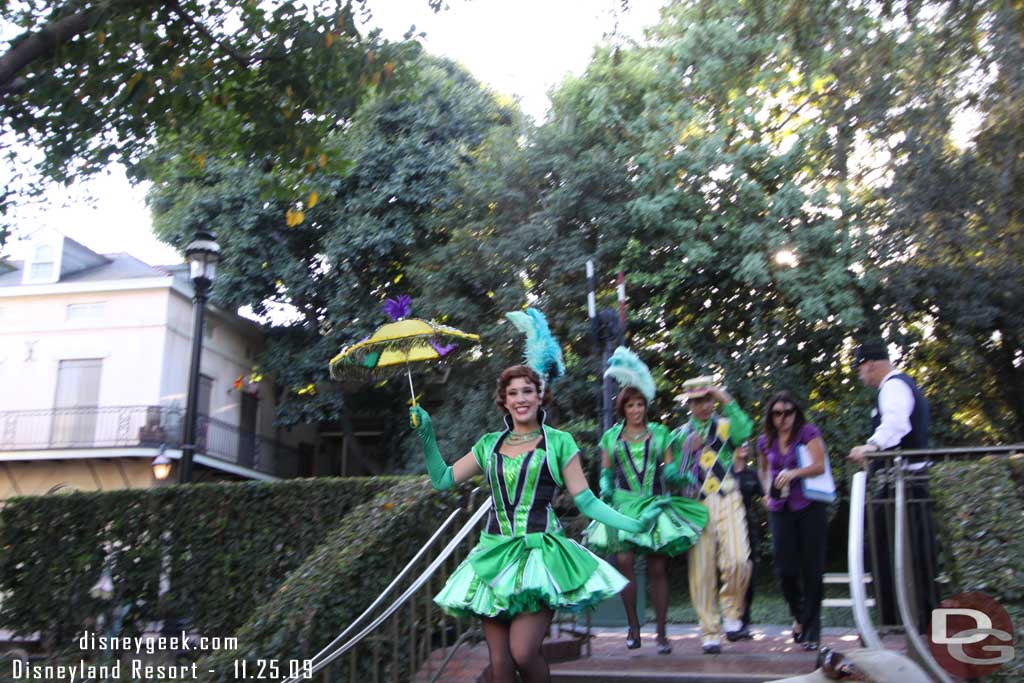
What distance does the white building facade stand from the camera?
79.4ft

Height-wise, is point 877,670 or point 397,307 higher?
point 397,307

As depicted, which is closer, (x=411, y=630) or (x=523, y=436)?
(x=523, y=436)

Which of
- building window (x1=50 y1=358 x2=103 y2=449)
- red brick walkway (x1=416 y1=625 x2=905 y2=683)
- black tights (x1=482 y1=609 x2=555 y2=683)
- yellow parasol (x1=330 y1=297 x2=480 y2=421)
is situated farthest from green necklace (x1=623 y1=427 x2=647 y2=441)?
building window (x1=50 y1=358 x2=103 y2=449)

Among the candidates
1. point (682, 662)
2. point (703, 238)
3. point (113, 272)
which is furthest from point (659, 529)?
point (113, 272)

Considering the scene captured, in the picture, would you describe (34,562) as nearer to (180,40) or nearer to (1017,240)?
(180,40)

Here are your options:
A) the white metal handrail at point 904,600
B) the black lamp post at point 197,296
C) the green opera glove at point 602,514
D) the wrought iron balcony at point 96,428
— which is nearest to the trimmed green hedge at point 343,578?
the green opera glove at point 602,514

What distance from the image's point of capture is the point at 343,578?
7.58 m

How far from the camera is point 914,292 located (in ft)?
53.0

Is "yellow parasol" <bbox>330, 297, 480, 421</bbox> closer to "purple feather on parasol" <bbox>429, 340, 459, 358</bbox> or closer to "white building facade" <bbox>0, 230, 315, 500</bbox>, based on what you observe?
"purple feather on parasol" <bbox>429, 340, 459, 358</bbox>

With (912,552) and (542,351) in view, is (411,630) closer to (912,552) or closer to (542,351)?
(542,351)

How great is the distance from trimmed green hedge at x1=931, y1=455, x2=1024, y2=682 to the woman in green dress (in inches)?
69.8

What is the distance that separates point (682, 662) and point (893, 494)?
1.85m

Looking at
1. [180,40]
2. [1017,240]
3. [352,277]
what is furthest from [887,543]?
[352,277]

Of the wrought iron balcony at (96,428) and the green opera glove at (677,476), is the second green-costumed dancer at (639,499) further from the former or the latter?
the wrought iron balcony at (96,428)
